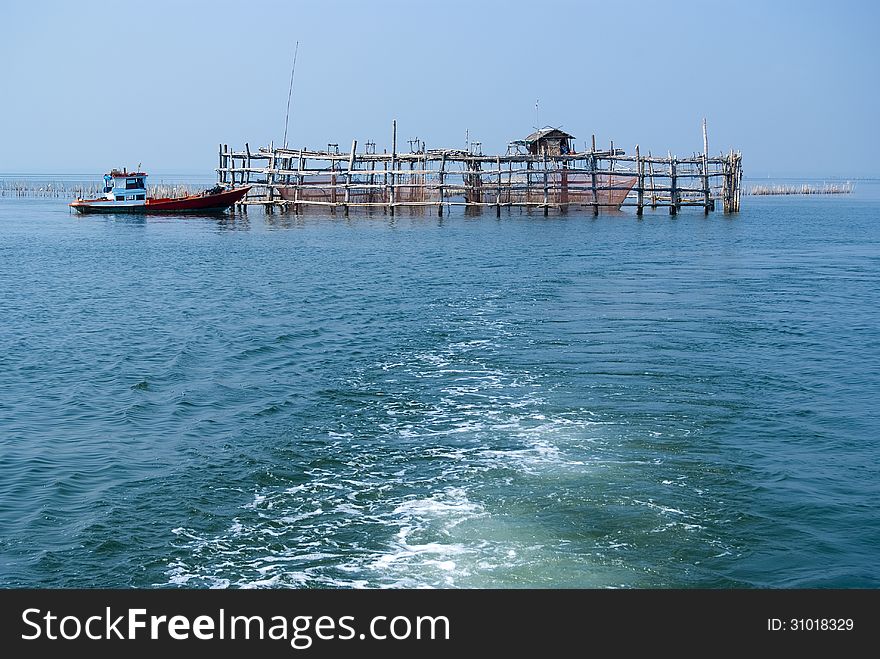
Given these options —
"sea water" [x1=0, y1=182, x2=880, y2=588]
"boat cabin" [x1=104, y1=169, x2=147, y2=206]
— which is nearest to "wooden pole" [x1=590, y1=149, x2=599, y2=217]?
"boat cabin" [x1=104, y1=169, x2=147, y2=206]

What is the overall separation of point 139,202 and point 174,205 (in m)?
2.61

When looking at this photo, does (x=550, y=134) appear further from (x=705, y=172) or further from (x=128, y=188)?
(x=128, y=188)

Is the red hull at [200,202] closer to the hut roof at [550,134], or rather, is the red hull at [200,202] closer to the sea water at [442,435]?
the hut roof at [550,134]

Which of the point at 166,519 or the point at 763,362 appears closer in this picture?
the point at 166,519

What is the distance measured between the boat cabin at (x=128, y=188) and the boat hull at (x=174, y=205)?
343mm

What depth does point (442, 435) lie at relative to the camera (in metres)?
12.7

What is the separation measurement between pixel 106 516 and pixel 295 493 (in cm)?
209

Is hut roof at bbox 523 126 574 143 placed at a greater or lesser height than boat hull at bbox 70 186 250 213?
greater

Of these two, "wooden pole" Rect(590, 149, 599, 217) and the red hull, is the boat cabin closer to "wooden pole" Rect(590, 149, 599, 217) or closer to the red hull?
the red hull

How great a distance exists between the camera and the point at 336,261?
121ft

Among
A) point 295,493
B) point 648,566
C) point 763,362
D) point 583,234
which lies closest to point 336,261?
point 583,234

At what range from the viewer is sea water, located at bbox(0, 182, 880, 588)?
8.80m

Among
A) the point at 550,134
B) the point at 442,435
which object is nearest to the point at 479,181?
the point at 550,134
